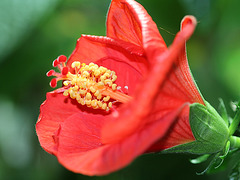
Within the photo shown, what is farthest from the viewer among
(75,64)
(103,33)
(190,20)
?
(103,33)

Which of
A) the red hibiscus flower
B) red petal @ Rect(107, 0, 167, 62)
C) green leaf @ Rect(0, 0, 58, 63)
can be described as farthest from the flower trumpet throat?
green leaf @ Rect(0, 0, 58, 63)

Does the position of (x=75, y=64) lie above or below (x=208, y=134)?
above

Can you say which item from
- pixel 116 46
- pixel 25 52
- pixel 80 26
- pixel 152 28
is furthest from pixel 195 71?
pixel 152 28

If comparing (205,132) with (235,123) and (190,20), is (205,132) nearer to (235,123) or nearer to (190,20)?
(235,123)

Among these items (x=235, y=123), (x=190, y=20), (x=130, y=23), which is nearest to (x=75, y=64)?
(x=130, y=23)

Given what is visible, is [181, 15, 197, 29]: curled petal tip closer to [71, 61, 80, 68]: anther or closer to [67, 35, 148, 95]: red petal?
[67, 35, 148, 95]: red petal

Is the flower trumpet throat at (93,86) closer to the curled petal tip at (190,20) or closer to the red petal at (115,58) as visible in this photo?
the red petal at (115,58)
